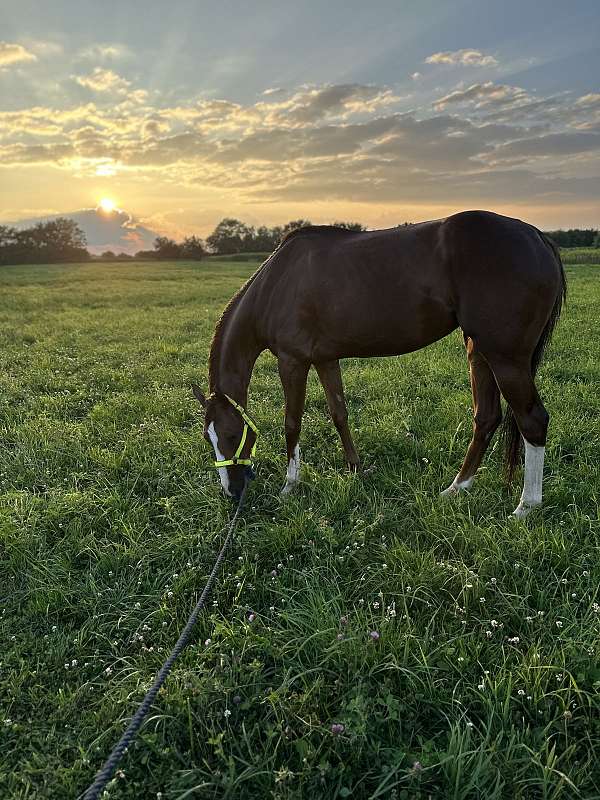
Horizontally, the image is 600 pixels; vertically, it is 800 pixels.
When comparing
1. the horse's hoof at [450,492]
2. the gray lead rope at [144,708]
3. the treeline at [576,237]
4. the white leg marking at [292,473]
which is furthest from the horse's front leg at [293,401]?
the treeline at [576,237]

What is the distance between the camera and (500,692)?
7.09 feet

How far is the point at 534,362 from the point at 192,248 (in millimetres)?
56122

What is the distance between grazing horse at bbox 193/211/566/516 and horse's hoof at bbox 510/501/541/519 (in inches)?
0.4

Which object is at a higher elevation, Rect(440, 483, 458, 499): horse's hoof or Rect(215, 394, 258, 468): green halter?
Rect(215, 394, 258, 468): green halter

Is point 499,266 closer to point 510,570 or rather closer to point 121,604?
point 510,570

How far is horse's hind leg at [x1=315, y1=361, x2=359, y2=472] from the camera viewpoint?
4371mm

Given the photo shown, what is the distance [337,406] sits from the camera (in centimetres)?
444

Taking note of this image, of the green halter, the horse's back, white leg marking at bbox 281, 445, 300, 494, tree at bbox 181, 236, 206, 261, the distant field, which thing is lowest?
white leg marking at bbox 281, 445, 300, 494

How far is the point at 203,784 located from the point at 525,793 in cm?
121

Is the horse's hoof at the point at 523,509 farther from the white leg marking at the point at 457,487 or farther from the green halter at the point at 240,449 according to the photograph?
the green halter at the point at 240,449

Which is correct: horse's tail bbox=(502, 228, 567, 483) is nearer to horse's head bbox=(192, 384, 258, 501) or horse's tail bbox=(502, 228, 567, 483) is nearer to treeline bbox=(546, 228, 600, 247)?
horse's head bbox=(192, 384, 258, 501)

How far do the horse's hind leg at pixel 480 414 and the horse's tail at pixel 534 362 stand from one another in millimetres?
148

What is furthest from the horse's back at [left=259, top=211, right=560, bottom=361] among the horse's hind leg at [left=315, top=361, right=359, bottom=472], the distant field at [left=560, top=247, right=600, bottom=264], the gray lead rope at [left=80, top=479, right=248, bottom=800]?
the distant field at [left=560, top=247, right=600, bottom=264]

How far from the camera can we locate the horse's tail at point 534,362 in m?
3.47
